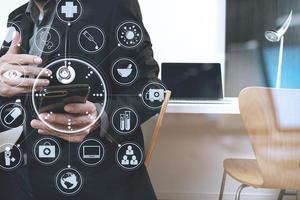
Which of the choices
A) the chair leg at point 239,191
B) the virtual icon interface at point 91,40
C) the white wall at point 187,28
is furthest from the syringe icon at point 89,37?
the chair leg at point 239,191

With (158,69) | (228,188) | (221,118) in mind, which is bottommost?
(228,188)

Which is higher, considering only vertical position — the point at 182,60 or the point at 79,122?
the point at 182,60

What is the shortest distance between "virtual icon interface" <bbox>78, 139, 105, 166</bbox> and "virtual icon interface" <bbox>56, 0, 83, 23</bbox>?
10.0 inches

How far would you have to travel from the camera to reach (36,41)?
23.6 inches

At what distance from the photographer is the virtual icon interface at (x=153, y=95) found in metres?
0.61

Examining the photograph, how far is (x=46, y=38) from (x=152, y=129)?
286 millimetres

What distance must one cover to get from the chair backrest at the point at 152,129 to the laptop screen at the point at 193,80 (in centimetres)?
3

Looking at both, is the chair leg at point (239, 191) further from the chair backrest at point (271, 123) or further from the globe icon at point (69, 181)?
the globe icon at point (69, 181)

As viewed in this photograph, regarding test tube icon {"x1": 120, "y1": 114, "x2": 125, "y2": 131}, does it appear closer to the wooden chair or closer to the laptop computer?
the laptop computer

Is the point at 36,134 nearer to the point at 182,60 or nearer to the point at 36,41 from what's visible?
the point at 36,41

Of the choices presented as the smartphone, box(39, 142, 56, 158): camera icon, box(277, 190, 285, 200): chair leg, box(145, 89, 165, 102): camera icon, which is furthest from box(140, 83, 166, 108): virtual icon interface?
box(277, 190, 285, 200): chair leg

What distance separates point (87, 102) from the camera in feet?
1.97

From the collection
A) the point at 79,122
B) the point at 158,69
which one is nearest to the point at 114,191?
the point at 79,122

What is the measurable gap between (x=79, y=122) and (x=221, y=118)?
306mm
